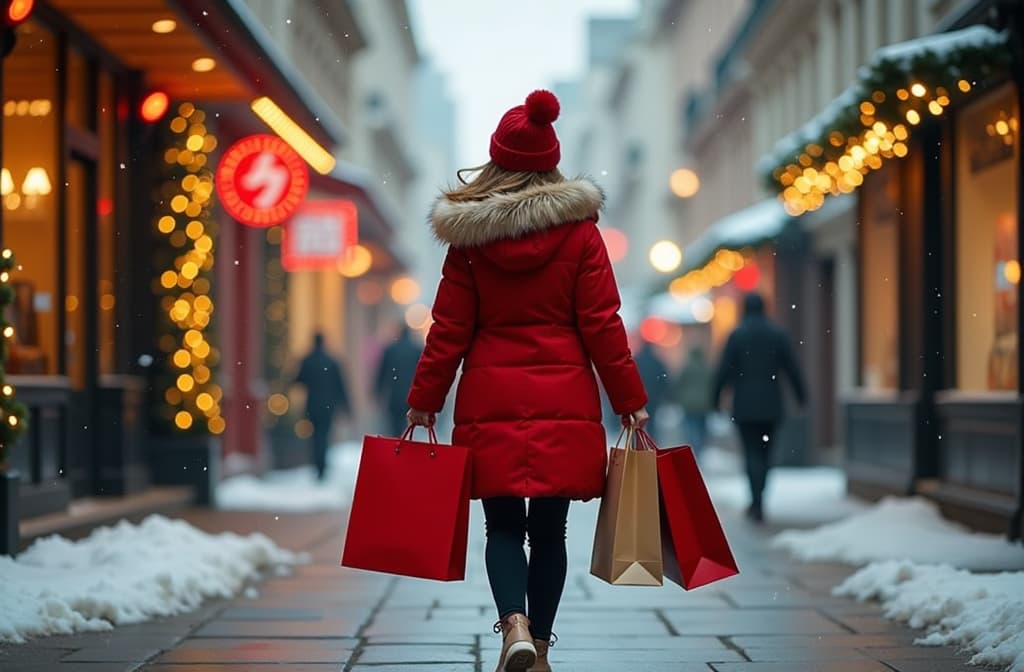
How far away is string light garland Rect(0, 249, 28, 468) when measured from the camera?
8.62m

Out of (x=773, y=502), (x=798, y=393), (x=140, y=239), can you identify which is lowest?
(x=773, y=502)

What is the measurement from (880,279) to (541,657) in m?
11.4

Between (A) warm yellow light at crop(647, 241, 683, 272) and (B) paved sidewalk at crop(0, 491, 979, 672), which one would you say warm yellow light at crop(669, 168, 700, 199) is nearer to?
(A) warm yellow light at crop(647, 241, 683, 272)

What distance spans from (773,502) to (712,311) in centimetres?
2238

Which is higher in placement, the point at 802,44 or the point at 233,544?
the point at 802,44

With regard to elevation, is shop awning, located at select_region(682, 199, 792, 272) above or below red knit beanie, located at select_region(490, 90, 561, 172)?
above

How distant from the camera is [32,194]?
A: 11578 mm

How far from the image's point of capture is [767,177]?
16.0 meters

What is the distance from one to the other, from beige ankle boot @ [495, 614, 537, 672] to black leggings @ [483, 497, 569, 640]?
6 centimetres

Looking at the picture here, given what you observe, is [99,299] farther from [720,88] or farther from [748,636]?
[720,88]

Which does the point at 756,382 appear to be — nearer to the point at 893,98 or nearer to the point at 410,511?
the point at 893,98

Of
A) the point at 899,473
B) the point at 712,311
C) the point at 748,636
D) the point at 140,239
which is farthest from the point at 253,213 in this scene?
the point at 712,311

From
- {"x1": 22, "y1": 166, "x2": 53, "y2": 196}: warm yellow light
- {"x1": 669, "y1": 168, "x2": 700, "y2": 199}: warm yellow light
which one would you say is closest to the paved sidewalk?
{"x1": 22, "y1": 166, "x2": 53, "y2": 196}: warm yellow light

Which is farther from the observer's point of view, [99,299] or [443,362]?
[99,299]
